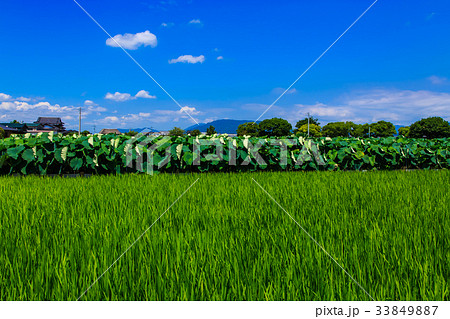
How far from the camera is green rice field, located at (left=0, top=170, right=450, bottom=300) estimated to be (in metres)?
1.67

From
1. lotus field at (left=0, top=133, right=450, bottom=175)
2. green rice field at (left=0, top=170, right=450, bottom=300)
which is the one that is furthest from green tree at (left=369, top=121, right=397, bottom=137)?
green rice field at (left=0, top=170, right=450, bottom=300)

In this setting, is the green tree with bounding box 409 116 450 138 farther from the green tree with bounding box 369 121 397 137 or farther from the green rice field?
the green rice field

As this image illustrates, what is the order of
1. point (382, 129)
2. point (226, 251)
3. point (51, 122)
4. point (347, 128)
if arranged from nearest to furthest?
1. point (226, 251)
2. point (382, 129)
3. point (347, 128)
4. point (51, 122)

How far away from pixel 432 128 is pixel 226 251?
89.6 metres

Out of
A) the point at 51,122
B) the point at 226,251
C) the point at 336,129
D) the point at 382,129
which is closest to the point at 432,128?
the point at 382,129

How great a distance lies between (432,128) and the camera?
74000 mm

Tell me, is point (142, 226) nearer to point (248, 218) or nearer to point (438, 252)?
point (248, 218)

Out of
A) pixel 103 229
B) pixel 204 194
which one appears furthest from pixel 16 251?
pixel 204 194

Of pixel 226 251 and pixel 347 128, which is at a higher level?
pixel 347 128

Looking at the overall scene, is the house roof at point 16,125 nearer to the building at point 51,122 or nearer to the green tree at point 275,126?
the building at point 51,122

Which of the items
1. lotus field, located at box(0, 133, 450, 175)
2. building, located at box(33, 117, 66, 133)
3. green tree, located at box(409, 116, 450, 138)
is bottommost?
lotus field, located at box(0, 133, 450, 175)

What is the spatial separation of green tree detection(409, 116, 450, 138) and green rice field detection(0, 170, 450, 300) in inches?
3413

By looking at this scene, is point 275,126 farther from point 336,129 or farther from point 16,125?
point 16,125

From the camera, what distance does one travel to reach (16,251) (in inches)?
86.9
